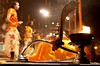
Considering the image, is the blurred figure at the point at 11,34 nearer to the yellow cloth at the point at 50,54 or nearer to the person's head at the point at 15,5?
the person's head at the point at 15,5

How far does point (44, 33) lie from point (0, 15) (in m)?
1.49

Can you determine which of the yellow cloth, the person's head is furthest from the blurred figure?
the yellow cloth

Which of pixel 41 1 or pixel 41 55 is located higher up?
pixel 41 1

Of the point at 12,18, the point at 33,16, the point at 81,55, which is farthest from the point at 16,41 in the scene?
the point at 81,55

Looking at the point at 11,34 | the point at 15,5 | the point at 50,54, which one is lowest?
the point at 50,54

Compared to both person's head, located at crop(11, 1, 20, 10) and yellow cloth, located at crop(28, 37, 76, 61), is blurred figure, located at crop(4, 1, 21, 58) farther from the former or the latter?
yellow cloth, located at crop(28, 37, 76, 61)

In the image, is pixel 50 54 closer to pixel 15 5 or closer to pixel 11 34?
pixel 11 34

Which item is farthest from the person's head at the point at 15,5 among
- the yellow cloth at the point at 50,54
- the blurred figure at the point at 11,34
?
the yellow cloth at the point at 50,54

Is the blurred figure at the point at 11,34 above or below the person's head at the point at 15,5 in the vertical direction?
below

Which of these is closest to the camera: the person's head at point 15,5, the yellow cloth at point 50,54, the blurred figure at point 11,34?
the yellow cloth at point 50,54

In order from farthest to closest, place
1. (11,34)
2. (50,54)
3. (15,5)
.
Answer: (15,5)
(11,34)
(50,54)

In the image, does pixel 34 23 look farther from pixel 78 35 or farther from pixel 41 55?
pixel 78 35

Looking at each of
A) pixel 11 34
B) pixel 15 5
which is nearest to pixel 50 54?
pixel 11 34

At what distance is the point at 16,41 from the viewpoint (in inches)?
218
